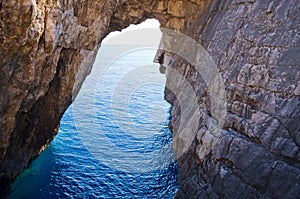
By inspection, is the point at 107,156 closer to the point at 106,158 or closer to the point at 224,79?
the point at 106,158

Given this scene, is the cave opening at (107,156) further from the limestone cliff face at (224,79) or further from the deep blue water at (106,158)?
the limestone cliff face at (224,79)

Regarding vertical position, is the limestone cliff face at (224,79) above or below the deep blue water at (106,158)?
above

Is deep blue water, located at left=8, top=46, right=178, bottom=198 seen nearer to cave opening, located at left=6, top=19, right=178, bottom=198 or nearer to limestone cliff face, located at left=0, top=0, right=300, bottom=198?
cave opening, located at left=6, top=19, right=178, bottom=198

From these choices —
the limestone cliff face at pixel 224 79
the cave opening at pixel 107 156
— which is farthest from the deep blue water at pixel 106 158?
the limestone cliff face at pixel 224 79

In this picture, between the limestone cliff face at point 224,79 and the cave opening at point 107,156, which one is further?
the cave opening at point 107,156

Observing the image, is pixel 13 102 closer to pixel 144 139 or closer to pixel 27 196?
pixel 27 196

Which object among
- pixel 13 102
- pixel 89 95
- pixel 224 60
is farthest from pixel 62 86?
pixel 89 95

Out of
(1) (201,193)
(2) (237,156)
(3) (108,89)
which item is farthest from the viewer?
(3) (108,89)
